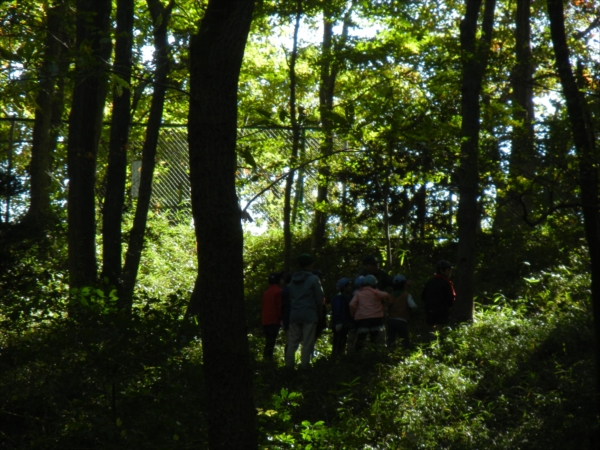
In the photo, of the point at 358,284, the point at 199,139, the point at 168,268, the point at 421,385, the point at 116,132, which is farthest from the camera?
the point at 168,268

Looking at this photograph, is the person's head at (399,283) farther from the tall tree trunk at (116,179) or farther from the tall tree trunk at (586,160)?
the tall tree trunk at (116,179)

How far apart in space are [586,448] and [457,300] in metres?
6.48

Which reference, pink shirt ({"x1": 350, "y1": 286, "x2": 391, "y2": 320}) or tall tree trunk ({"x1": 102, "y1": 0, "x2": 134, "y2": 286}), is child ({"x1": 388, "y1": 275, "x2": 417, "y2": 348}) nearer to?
pink shirt ({"x1": 350, "y1": 286, "x2": 391, "y2": 320})

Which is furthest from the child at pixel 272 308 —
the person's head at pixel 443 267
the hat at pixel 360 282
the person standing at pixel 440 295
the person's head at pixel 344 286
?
the person's head at pixel 443 267

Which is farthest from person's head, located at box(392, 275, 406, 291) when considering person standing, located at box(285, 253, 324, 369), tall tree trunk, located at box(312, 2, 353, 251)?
tall tree trunk, located at box(312, 2, 353, 251)

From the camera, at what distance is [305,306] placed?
495 inches

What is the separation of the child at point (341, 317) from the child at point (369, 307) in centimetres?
38

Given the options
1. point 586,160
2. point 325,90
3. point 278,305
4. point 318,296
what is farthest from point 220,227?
point 325,90

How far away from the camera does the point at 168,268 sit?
76.4ft

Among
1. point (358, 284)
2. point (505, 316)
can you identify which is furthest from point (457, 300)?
point (358, 284)

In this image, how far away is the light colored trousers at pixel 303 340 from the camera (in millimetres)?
12602

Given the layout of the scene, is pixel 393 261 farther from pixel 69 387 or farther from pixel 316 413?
pixel 69 387

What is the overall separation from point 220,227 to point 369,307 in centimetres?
724

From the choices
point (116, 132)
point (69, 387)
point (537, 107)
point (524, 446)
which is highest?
point (537, 107)
